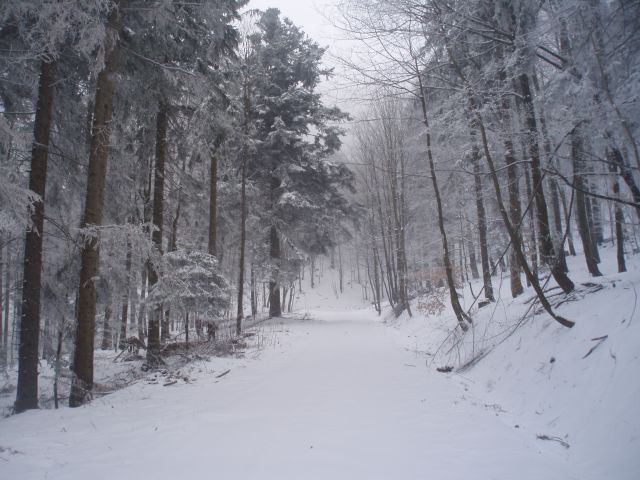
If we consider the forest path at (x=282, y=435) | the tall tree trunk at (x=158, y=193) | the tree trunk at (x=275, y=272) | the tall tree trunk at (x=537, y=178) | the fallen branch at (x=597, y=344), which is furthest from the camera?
the tree trunk at (x=275, y=272)

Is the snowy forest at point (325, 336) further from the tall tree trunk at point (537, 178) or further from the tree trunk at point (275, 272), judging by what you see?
the tree trunk at point (275, 272)

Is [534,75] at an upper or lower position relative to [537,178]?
upper

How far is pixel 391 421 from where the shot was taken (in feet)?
13.1

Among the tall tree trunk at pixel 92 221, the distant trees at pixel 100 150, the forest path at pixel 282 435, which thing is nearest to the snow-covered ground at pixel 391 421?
the forest path at pixel 282 435

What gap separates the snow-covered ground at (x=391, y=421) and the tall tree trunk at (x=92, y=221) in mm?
605

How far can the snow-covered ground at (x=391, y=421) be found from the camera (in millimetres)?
2916

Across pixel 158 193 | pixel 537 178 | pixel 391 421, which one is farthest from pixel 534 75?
pixel 158 193

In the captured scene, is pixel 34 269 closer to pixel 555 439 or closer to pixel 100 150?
pixel 100 150

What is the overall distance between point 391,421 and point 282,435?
4.40ft

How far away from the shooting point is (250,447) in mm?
3324

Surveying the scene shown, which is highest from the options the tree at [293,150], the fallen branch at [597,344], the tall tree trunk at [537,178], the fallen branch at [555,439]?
the tree at [293,150]

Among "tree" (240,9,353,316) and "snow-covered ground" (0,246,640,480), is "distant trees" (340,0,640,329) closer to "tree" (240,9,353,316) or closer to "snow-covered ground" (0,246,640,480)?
"snow-covered ground" (0,246,640,480)

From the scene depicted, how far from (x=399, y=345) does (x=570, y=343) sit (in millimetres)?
6329

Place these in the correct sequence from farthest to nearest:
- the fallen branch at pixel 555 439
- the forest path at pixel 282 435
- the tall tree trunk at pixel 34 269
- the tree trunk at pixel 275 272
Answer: the tree trunk at pixel 275 272, the tall tree trunk at pixel 34 269, the fallen branch at pixel 555 439, the forest path at pixel 282 435
